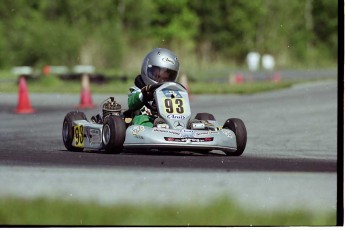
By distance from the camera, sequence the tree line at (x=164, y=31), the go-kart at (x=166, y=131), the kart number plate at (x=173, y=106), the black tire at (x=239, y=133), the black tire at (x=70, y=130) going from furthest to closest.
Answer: the tree line at (x=164, y=31), the black tire at (x=70, y=130), the black tire at (x=239, y=133), the kart number plate at (x=173, y=106), the go-kart at (x=166, y=131)

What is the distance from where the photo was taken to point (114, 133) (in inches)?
428

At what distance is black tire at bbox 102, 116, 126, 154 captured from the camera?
1086cm

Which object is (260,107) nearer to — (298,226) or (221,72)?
(298,226)

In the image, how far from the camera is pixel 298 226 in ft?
25.0

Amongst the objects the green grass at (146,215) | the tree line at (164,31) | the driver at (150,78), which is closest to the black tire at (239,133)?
the driver at (150,78)

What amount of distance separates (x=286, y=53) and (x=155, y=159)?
40697 millimetres

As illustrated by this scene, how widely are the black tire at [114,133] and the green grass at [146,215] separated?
276 centimetres

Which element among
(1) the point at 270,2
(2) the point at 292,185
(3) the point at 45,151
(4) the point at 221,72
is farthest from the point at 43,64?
(2) the point at 292,185

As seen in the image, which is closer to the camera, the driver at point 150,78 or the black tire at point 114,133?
the black tire at point 114,133

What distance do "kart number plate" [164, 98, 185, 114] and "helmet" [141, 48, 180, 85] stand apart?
1.40ft

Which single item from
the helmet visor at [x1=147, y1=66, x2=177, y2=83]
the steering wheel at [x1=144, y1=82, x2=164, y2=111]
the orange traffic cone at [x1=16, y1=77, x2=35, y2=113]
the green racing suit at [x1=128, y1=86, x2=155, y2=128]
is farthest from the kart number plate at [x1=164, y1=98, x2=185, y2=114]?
the orange traffic cone at [x1=16, y1=77, x2=35, y2=113]

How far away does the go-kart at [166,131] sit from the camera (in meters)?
10.8

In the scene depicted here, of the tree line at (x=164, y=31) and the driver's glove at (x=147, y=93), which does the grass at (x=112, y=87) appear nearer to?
the tree line at (x=164, y=31)

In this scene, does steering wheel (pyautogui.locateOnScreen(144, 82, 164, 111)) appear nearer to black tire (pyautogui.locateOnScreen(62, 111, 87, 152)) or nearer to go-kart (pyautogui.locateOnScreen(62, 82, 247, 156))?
go-kart (pyautogui.locateOnScreen(62, 82, 247, 156))
